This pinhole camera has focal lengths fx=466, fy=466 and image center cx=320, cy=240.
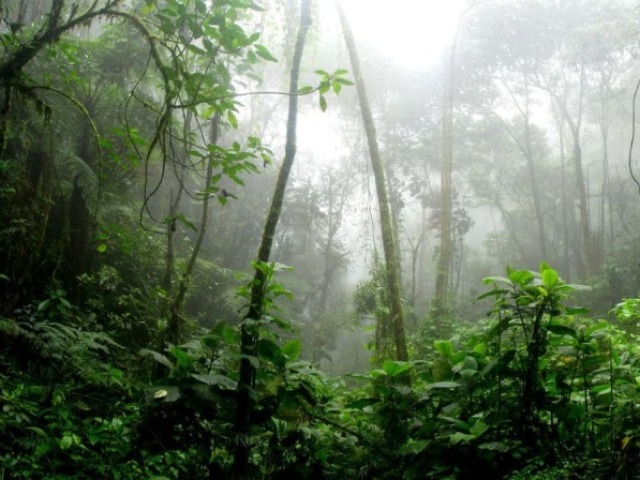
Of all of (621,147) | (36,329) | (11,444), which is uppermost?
(621,147)

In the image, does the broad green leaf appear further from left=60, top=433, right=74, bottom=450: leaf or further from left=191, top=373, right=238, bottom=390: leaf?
left=60, top=433, right=74, bottom=450: leaf

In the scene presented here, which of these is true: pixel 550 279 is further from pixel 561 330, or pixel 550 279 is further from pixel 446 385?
pixel 446 385

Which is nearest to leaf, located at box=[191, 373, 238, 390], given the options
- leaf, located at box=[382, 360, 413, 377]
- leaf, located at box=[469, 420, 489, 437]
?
leaf, located at box=[382, 360, 413, 377]

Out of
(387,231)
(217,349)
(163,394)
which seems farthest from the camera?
(387,231)

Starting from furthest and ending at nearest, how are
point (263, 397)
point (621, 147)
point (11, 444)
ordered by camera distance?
point (621, 147) → point (263, 397) → point (11, 444)

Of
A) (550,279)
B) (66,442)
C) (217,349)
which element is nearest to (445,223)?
(217,349)

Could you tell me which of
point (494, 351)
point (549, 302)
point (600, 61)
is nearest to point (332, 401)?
point (494, 351)

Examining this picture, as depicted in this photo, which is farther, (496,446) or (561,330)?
(561,330)

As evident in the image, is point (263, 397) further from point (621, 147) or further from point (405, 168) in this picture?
point (621, 147)

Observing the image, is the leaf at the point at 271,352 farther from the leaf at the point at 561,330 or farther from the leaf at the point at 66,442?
the leaf at the point at 561,330

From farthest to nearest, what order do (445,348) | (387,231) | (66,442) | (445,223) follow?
(445,223)
(387,231)
(445,348)
(66,442)

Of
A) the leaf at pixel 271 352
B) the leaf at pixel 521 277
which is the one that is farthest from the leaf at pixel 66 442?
the leaf at pixel 521 277

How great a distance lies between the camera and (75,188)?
6695 mm

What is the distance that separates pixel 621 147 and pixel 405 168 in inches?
861
